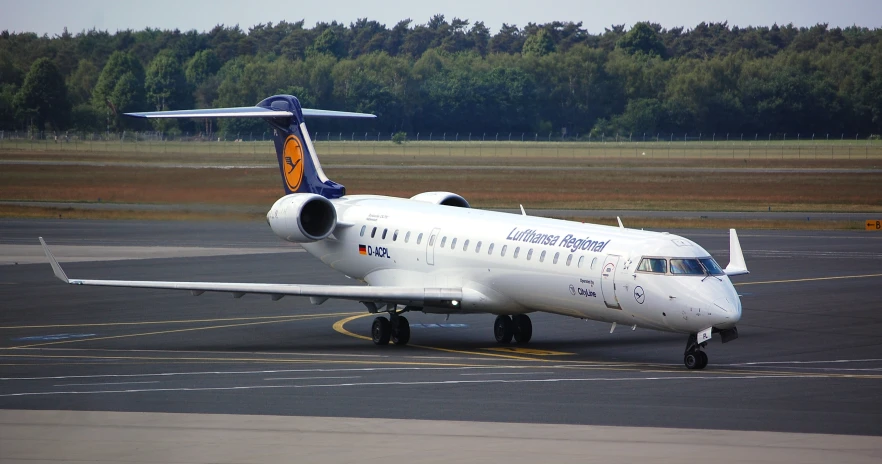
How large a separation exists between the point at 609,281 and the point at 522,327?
15.4 feet

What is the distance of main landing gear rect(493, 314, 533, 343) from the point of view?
27969 mm

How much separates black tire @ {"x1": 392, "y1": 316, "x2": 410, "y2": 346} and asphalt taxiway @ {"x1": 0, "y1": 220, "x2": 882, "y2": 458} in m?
0.33

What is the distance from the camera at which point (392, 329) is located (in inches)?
1105

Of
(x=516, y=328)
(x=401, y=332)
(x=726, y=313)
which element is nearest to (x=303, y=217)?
(x=401, y=332)

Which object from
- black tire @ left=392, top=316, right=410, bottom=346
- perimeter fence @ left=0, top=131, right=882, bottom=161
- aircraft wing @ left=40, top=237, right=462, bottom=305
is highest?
aircraft wing @ left=40, top=237, right=462, bottom=305

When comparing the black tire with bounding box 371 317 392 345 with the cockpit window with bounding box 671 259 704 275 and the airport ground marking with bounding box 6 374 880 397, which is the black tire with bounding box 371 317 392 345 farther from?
the cockpit window with bounding box 671 259 704 275

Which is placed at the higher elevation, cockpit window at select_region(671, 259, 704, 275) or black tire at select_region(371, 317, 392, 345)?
cockpit window at select_region(671, 259, 704, 275)

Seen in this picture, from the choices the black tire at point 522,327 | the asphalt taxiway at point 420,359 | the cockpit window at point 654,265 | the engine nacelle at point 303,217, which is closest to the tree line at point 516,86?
the asphalt taxiway at point 420,359

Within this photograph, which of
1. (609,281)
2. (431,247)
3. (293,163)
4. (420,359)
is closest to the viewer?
(609,281)

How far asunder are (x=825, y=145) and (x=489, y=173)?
201ft

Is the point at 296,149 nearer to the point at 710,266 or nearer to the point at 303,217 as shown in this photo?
the point at 303,217

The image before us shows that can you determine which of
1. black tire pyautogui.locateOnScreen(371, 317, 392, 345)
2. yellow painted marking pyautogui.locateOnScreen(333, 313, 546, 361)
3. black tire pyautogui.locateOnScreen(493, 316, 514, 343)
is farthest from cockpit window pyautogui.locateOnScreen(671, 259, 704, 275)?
black tire pyautogui.locateOnScreen(371, 317, 392, 345)

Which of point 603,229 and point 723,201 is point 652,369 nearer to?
point 603,229

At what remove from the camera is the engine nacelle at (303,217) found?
98.2ft
